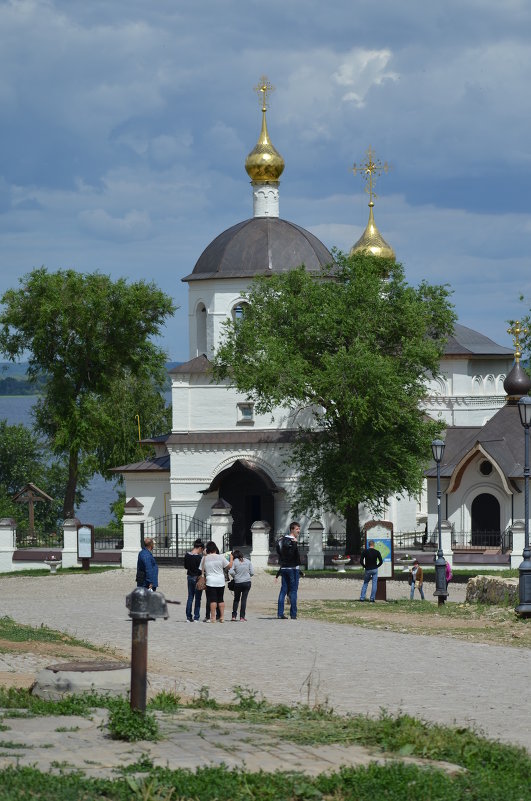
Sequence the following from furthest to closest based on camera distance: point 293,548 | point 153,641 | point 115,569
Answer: point 115,569 < point 293,548 < point 153,641

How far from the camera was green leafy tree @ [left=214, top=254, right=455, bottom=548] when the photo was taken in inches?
1549

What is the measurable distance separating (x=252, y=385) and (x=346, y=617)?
18.2 metres

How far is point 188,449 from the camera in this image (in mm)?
49031

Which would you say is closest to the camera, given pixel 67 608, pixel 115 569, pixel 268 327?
pixel 67 608

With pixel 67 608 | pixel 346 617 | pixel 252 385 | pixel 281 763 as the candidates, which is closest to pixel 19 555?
pixel 252 385

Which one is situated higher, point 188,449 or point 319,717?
point 188,449

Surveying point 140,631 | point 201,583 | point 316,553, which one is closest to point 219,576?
point 201,583

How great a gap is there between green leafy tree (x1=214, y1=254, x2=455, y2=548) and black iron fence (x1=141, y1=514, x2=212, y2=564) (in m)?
4.52

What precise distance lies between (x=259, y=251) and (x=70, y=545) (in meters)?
14.9

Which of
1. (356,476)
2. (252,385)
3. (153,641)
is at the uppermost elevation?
(252,385)

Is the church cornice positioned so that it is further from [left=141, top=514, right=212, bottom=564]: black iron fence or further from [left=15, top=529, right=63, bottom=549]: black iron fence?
[left=15, top=529, right=63, bottom=549]: black iron fence

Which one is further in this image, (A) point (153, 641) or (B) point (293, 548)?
(B) point (293, 548)

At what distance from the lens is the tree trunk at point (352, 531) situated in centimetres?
4259

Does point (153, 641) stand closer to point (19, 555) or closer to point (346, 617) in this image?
point (346, 617)
